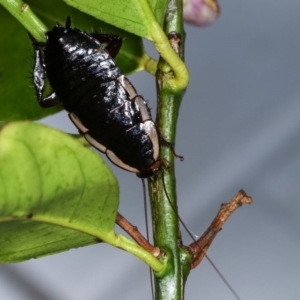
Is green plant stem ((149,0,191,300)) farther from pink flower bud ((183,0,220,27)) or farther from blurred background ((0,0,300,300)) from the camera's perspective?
blurred background ((0,0,300,300))

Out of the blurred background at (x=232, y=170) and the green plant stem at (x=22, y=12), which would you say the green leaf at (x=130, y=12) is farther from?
the blurred background at (x=232, y=170)

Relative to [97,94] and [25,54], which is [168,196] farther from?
[25,54]

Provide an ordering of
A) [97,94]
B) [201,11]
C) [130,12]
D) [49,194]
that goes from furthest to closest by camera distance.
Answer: [201,11]
[97,94]
[130,12]
[49,194]

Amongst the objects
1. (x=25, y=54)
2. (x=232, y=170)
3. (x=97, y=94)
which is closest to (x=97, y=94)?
(x=97, y=94)

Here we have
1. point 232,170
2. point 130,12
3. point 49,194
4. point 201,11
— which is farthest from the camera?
point 232,170

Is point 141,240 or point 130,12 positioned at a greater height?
point 130,12

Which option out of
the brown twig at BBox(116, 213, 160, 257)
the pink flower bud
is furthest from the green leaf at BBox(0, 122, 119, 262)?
the pink flower bud

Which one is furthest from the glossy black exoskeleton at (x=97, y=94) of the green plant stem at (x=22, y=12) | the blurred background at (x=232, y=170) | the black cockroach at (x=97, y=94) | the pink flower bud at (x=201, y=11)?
the blurred background at (x=232, y=170)
